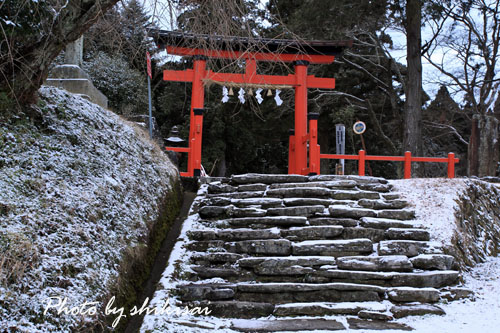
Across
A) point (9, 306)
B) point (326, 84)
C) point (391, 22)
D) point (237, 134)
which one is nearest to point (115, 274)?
point (9, 306)

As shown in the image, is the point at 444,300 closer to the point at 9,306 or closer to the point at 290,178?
the point at 290,178

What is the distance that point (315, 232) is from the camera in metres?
5.57

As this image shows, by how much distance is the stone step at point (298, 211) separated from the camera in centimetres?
605

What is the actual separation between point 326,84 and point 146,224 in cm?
772

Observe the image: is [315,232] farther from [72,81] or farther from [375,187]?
[72,81]

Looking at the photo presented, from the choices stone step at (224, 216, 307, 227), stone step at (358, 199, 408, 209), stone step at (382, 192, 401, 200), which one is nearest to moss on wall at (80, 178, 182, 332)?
stone step at (224, 216, 307, 227)

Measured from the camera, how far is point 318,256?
5.08 metres

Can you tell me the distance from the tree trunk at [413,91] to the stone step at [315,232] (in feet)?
23.5

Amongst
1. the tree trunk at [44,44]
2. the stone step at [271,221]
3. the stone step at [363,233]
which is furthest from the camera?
the stone step at [271,221]

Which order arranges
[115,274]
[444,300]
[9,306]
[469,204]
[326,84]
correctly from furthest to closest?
1. [326,84]
2. [469,204]
3. [444,300]
4. [115,274]
5. [9,306]

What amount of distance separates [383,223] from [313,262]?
4.95ft

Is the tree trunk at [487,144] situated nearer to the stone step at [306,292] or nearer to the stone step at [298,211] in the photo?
the stone step at [298,211]

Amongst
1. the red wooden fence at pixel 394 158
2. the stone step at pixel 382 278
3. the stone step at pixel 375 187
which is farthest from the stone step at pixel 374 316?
the red wooden fence at pixel 394 158

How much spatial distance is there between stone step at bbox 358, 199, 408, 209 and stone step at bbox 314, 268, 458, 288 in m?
1.66
